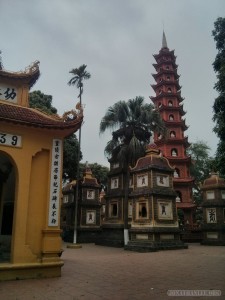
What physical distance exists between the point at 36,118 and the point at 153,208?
11.4 m

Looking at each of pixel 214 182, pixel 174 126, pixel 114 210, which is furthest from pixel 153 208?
pixel 174 126

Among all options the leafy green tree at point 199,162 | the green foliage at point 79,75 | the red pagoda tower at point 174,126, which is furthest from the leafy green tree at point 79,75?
the leafy green tree at point 199,162

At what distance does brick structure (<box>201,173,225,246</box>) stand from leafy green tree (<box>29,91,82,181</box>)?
40.7 feet

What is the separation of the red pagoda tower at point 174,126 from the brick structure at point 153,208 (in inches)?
477

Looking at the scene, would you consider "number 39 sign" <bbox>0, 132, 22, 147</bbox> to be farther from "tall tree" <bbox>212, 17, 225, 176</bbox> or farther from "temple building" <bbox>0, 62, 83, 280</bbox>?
"tall tree" <bbox>212, 17, 225, 176</bbox>

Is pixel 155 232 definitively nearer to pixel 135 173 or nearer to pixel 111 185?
pixel 135 173

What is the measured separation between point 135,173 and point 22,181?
Result: 12.7 metres

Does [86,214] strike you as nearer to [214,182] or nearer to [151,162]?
[151,162]

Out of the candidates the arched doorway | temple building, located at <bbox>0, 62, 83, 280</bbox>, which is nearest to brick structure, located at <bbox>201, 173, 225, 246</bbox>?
the arched doorway

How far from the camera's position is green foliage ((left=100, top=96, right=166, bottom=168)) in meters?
22.9

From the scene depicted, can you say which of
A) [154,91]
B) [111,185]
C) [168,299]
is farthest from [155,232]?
[154,91]

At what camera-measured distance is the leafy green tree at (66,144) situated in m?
27.3

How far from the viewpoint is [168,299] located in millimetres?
6078

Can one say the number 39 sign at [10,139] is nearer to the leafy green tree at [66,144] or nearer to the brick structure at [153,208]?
the brick structure at [153,208]
